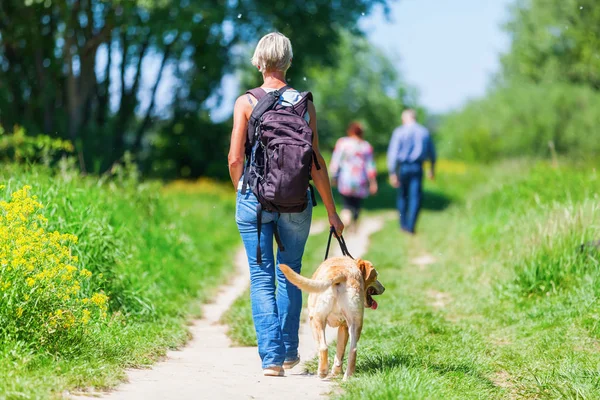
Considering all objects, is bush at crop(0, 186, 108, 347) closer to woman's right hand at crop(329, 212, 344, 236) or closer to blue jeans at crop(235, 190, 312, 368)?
blue jeans at crop(235, 190, 312, 368)

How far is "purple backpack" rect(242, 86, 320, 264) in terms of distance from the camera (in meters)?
4.88

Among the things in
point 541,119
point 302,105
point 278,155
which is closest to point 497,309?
point 302,105

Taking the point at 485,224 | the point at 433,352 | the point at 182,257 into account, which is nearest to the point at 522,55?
the point at 485,224

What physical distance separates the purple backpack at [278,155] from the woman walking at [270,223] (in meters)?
0.04

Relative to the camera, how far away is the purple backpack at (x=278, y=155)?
4875mm

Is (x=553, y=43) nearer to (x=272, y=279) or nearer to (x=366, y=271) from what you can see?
(x=366, y=271)

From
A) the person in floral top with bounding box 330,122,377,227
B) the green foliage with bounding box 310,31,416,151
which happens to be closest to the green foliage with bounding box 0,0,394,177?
the person in floral top with bounding box 330,122,377,227

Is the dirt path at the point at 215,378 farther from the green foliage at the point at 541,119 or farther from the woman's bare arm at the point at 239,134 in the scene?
the green foliage at the point at 541,119

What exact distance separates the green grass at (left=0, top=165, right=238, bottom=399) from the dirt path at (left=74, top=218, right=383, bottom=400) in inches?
5.6

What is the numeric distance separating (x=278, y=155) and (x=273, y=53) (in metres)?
0.70

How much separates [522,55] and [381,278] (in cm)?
3170

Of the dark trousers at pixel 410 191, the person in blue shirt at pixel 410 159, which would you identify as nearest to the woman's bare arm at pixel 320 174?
the person in blue shirt at pixel 410 159

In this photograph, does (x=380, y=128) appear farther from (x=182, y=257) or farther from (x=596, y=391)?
(x=596, y=391)

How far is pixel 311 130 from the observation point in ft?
16.3
